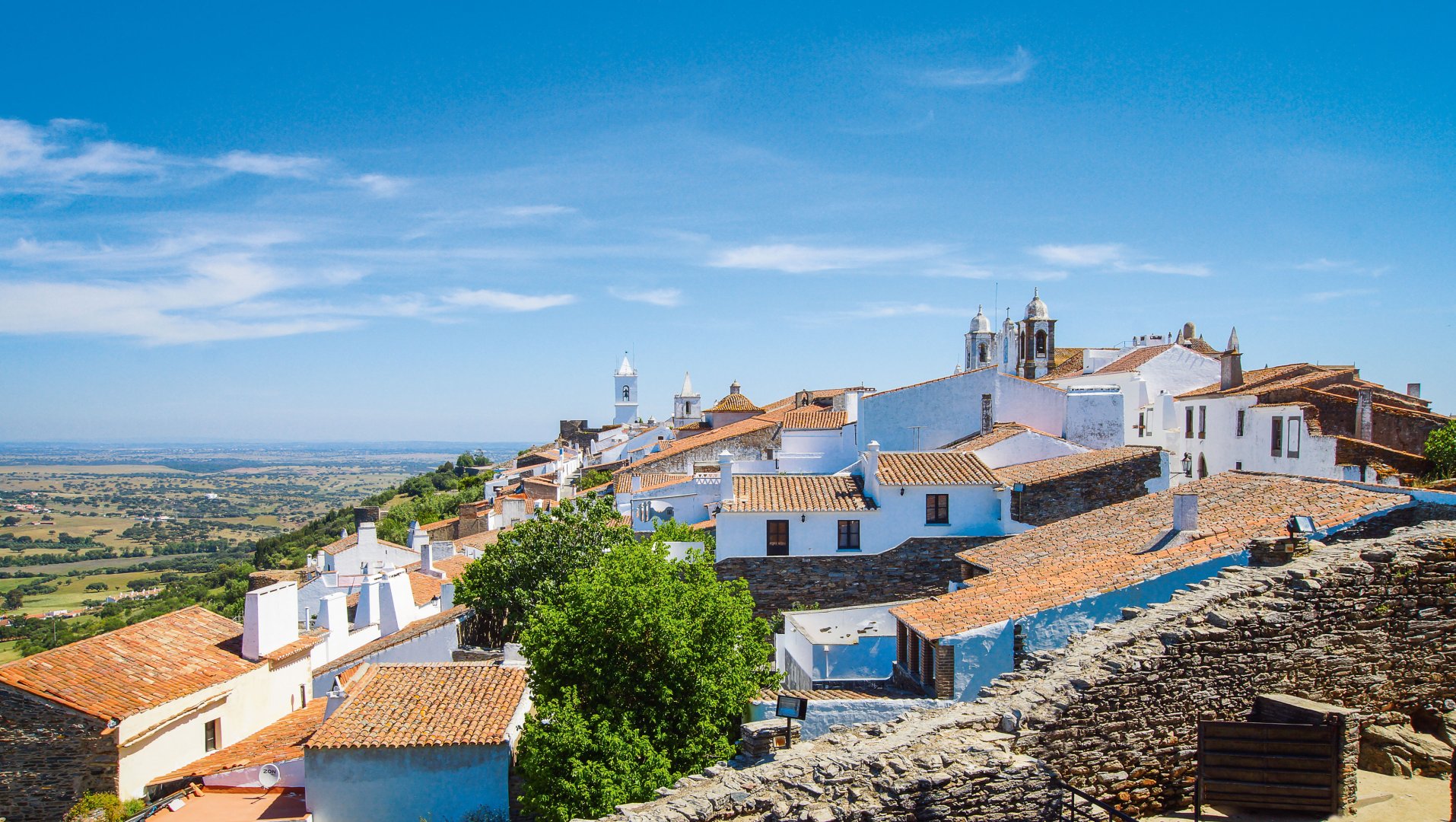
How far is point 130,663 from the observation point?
17.3 metres

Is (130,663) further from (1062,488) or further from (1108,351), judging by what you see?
(1108,351)

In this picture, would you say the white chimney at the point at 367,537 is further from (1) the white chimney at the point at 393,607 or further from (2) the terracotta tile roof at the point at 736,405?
(2) the terracotta tile roof at the point at 736,405

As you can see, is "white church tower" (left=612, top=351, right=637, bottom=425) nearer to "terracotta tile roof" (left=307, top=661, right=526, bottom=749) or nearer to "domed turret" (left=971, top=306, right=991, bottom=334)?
"domed turret" (left=971, top=306, right=991, bottom=334)

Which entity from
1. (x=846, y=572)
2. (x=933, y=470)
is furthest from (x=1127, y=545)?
(x=846, y=572)

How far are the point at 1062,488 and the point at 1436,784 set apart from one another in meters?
14.7

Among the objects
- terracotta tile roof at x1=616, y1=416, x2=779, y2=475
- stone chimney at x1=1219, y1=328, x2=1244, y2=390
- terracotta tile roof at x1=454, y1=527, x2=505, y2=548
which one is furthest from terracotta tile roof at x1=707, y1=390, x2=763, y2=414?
stone chimney at x1=1219, y1=328, x2=1244, y2=390

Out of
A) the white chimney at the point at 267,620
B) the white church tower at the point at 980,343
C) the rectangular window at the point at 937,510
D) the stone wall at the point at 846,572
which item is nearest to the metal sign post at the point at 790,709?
the stone wall at the point at 846,572

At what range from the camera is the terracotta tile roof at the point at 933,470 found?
23.0 m

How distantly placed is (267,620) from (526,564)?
5776 mm

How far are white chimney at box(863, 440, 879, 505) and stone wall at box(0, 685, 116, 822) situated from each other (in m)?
17.0

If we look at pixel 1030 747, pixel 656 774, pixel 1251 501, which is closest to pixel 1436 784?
pixel 1030 747

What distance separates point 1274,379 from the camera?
103ft

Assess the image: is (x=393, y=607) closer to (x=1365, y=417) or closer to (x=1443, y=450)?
(x=1443, y=450)

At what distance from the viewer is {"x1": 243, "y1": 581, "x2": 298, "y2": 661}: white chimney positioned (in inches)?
764
